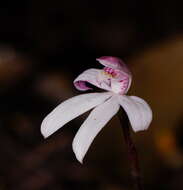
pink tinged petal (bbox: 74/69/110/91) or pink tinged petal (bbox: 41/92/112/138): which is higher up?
pink tinged petal (bbox: 74/69/110/91)

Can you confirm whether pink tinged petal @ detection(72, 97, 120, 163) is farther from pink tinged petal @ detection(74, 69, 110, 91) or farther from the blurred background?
the blurred background

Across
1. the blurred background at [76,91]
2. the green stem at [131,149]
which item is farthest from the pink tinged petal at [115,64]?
the blurred background at [76,91]

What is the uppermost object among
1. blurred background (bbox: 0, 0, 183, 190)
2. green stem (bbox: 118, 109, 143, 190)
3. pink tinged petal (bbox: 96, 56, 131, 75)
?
pink tinged petal (bbox: 96, 56, 131, 75)

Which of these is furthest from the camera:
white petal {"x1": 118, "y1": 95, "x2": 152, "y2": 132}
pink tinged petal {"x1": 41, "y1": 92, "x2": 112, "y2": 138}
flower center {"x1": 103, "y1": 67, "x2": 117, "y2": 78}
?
flower center {"x1": 103, "y1": 67, "x2": 117, "y2": 78}

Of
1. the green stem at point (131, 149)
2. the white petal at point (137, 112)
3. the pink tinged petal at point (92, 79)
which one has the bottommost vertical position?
the green stem at point (131, 149)

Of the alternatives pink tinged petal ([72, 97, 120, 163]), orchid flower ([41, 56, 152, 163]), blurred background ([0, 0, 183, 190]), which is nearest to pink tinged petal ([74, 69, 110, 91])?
orchid flower ([41, 56, 152, 163])

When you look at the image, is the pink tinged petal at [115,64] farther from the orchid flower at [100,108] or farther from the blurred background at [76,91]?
the blurred background at [76,91]
